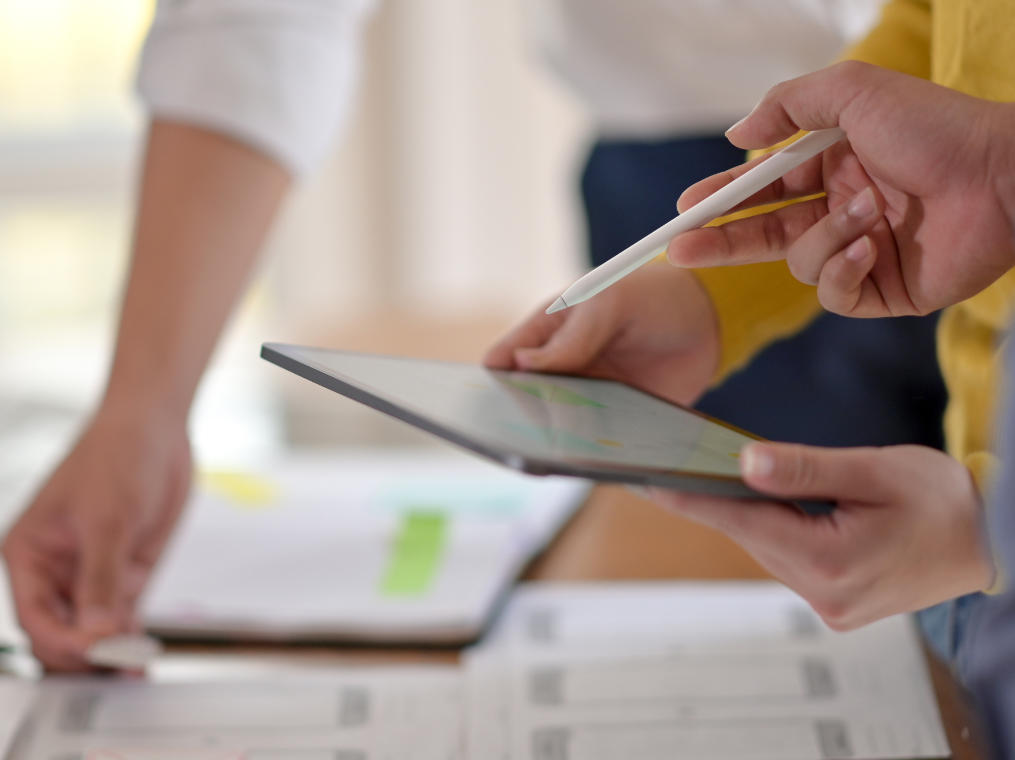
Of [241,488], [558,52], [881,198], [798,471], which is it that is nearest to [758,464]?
[798,471]

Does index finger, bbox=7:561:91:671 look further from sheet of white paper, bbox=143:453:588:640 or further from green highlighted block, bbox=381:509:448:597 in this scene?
green highlighted block, bbox=381:509:448:597

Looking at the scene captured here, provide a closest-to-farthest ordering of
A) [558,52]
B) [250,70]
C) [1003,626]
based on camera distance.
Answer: [1003,626] → [250,70] → [558,52]

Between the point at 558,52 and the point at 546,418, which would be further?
the point at 558,52

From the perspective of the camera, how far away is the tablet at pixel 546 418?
0.34 m

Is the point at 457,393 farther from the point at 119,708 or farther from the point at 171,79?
the point at 171,79

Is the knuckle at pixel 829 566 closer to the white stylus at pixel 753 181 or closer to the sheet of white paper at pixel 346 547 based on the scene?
the white stylus at pixel 753 181

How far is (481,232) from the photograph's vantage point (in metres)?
2.01

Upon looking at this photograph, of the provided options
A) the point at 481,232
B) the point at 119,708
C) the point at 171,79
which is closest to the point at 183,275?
the point at 171,79

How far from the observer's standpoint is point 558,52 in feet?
3.10

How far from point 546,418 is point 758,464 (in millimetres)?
80

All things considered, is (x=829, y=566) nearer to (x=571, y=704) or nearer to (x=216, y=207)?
(x=571, y=704)

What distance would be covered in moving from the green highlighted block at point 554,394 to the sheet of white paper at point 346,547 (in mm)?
183

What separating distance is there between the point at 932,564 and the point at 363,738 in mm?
253

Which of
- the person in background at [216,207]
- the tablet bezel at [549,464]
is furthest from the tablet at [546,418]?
the person in background at [216,207]
